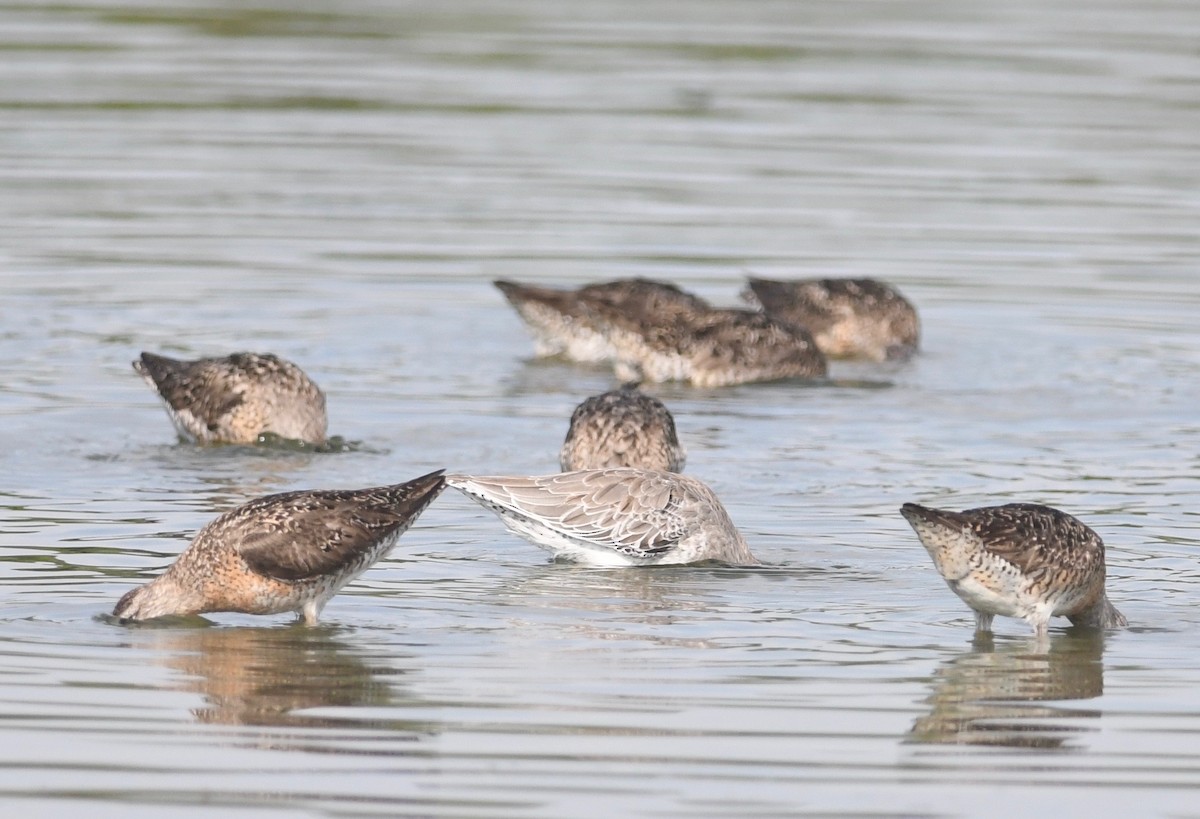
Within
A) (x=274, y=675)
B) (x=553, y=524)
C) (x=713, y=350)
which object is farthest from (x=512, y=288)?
(x=274, y=675)

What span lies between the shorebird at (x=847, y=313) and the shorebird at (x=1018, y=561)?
7.10 metres

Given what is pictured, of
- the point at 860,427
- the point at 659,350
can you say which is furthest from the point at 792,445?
the point at 659,350

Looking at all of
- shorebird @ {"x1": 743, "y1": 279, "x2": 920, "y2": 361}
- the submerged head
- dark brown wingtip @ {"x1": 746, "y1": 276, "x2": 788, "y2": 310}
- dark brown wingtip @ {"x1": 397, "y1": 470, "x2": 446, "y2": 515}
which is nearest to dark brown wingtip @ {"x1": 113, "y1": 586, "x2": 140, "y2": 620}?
the submerged head

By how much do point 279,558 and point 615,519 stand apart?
182 centimetres

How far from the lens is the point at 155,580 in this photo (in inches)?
384

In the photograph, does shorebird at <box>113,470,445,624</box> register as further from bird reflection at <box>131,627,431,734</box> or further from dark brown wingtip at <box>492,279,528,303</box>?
dark brown wingtip at <box>492,279,528,303</box>

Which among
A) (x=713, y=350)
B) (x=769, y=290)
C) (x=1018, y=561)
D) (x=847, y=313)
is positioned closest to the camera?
(x=1018, y=561)

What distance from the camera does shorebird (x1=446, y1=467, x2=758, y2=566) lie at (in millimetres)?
10844

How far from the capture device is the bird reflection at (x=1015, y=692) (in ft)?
27.1

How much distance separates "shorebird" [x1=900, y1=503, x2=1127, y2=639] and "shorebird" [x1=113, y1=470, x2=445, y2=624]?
2086 millimetres

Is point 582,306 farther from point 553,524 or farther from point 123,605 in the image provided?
point 123,605

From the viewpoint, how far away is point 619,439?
40.0ft

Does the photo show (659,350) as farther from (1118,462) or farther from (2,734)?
(2,734)

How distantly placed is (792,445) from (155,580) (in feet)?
16.2
